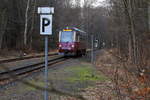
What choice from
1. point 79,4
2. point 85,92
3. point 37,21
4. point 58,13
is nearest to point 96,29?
point 79,4

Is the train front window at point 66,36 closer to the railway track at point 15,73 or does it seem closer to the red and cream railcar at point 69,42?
the red and cream railcar at point 69,42

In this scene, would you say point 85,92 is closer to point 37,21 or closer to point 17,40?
point 17,40

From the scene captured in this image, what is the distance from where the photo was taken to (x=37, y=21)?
44750 mm

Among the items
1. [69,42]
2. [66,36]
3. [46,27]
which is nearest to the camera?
[46,27]

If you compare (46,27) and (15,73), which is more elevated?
(46,27)

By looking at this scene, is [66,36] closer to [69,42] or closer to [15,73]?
[69,42]

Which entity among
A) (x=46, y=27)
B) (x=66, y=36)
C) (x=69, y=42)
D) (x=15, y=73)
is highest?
(x=46, y=27)

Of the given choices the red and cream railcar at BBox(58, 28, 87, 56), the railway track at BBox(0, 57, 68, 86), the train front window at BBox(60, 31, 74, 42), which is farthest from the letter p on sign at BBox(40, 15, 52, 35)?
the train front window at BBox(60, 31, 74, 42)

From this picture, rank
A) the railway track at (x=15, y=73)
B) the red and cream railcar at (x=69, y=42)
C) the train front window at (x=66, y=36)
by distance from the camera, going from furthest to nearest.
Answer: the train front window at (x=66, y=36) < the red and cream railcar at (x=69, y=42) < the railway track at (x=15, y=73)

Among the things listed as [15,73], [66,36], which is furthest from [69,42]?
[15,73]

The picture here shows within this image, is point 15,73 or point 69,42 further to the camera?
point 69,42

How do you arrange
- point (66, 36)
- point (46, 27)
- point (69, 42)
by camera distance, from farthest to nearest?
point (66, 36) < point (69, 42) < point (46, 27)

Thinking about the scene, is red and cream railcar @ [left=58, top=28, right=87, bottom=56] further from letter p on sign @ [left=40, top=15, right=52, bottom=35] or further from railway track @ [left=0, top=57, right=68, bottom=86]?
letter p on sign @ [left=40, top=15, right=52, bottom=35]

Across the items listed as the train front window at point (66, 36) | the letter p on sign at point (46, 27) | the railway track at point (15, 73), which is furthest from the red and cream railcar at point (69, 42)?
the letter p on sign at point (46, 27)
